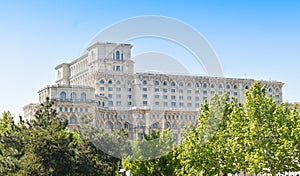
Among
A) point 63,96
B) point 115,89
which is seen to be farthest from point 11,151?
point 63,96

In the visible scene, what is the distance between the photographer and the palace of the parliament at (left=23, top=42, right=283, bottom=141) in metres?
108

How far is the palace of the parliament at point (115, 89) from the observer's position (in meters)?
108

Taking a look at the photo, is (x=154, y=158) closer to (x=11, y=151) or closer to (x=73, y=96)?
(x=11, y=151)

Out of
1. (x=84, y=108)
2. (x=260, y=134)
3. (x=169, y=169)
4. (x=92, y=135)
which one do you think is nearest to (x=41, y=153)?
(x=169, y=169)

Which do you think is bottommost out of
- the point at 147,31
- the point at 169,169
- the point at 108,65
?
the point at 169,169

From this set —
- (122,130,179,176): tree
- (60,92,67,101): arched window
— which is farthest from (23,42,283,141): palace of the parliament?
(122,130,179,176): tree

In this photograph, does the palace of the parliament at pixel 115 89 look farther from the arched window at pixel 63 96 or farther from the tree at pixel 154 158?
the tree at pixel 154 158

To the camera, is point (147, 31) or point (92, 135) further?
point (92, 135)

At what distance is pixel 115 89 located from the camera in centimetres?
10019

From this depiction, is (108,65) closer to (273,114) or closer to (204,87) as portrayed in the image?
(204,87)

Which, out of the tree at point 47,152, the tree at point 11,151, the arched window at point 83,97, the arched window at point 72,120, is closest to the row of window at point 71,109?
the arched window at point 72,120

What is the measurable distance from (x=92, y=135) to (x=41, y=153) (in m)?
18.7

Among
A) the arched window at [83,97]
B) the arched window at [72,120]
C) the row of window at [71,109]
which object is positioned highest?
the arched window at [83,97]

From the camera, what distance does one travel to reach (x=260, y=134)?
34.4m
